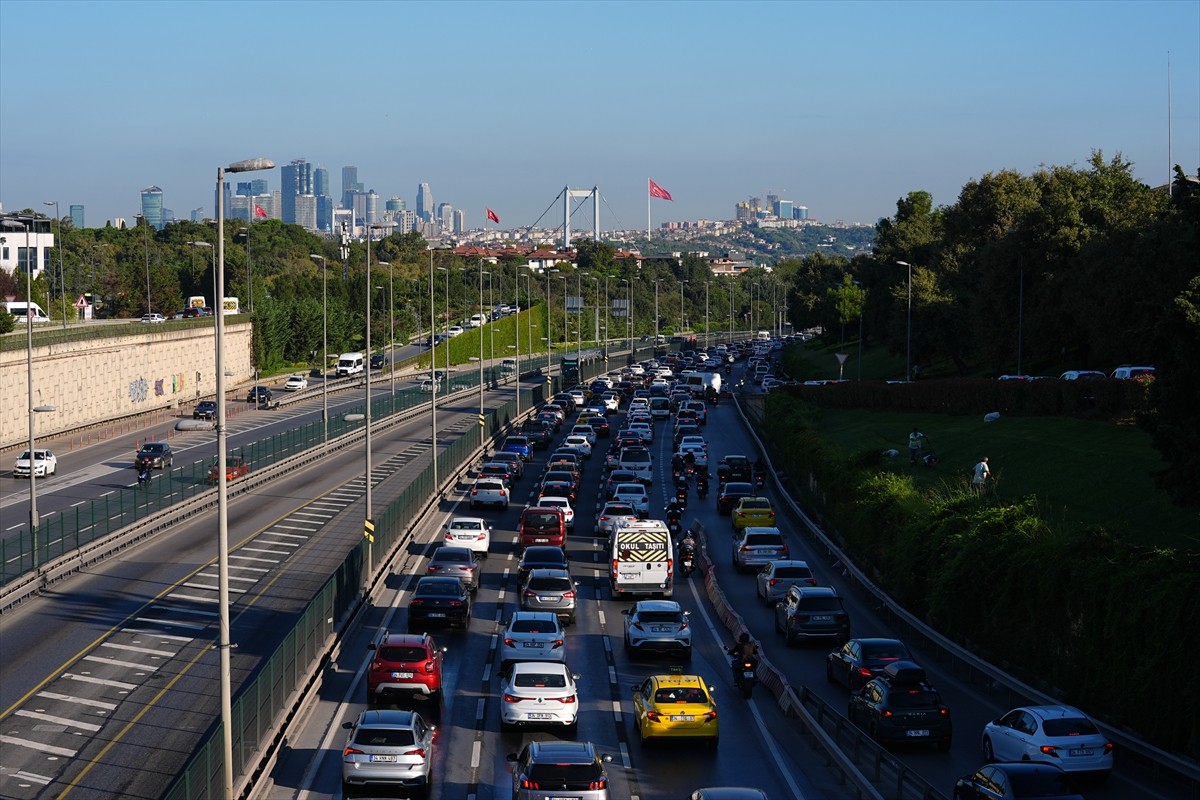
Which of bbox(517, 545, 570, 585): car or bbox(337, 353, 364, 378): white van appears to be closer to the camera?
bbox(517, 545, 570, 585): car

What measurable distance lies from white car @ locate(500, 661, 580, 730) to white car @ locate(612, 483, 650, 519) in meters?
26.6

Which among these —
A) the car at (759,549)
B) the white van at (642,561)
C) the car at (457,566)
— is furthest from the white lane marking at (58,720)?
the car at (759,549)

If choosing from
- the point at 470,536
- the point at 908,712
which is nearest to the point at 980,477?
the point at 470,536

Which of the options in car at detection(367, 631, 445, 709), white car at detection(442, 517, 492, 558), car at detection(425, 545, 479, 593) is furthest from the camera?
white car at detection(442, 517, 492, 558)

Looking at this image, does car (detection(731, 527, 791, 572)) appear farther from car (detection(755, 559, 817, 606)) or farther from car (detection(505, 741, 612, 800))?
car (detection(505, 741, 612, 800))

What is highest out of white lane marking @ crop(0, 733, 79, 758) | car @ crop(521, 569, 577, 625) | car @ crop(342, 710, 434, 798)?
car @ crop(342, 710, 434, 798)

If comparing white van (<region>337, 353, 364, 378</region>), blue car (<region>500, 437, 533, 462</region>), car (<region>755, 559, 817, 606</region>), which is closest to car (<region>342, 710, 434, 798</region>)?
car (<region>755, 559, 817, 606</region>)

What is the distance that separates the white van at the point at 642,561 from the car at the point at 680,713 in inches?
553

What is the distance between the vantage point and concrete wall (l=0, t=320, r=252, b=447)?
7375cm

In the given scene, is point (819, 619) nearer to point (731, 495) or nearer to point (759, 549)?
point (759, 549)

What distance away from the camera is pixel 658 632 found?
32.0m

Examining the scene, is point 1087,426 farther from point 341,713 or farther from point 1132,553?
point 341,713

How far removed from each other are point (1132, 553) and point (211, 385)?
91.4 metres

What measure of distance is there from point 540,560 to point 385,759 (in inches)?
747
